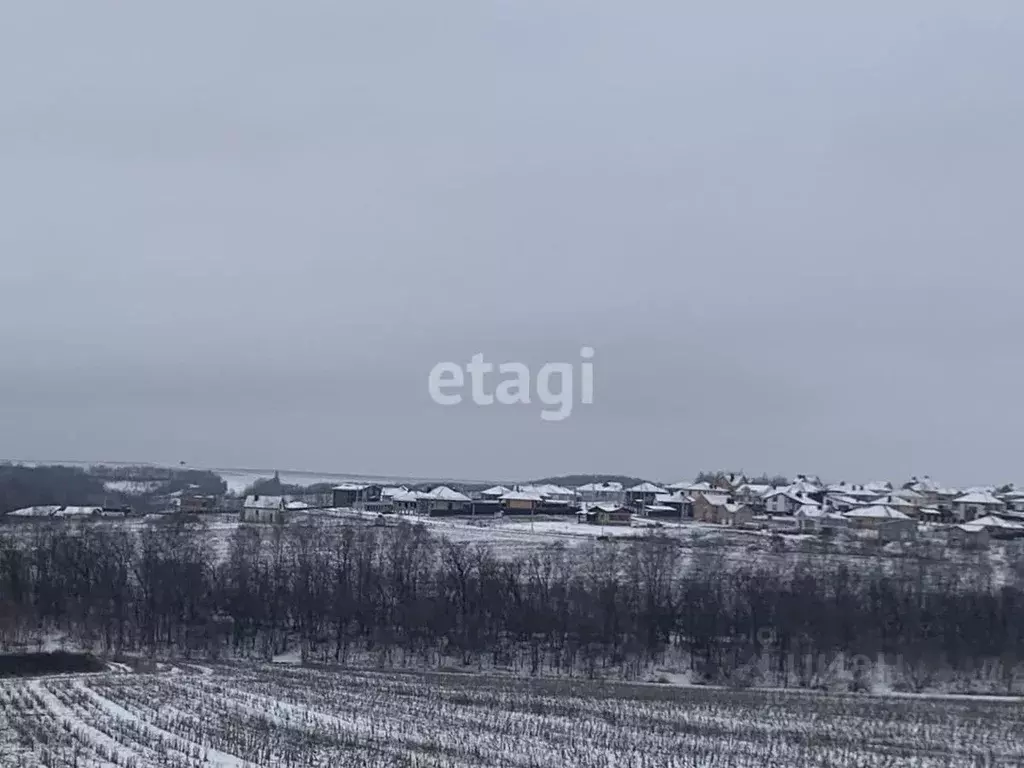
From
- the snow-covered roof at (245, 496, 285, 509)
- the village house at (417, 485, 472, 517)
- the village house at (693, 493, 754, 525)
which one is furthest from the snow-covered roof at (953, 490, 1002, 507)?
the snow-covered roof at (245, 496, 285, 509)

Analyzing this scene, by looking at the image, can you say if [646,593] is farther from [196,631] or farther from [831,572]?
[196,631]

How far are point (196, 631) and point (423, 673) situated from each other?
9.88 metres

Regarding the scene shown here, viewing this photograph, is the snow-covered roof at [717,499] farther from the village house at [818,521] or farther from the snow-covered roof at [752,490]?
the snow-covered roof at [752,490]

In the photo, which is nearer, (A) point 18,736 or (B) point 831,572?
(A) point 18,736

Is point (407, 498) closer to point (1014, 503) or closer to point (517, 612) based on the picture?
point (517, 612)

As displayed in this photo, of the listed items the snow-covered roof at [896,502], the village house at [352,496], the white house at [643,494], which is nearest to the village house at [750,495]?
the white house at [643,494]

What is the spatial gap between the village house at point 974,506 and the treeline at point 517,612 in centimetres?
3320

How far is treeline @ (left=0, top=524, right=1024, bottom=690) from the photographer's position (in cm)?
3484

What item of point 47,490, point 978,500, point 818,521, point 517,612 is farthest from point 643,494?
point 47,490

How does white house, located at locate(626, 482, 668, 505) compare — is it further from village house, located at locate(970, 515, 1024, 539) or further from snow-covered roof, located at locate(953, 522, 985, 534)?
village house, located at locate(970, 515, 1024, 539)

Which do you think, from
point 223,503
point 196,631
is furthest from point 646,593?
point 223,503

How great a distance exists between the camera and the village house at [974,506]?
7412 centimetres

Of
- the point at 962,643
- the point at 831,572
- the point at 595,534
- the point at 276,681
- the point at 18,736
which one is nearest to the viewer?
the point at 18,736

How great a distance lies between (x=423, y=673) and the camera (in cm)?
3247
